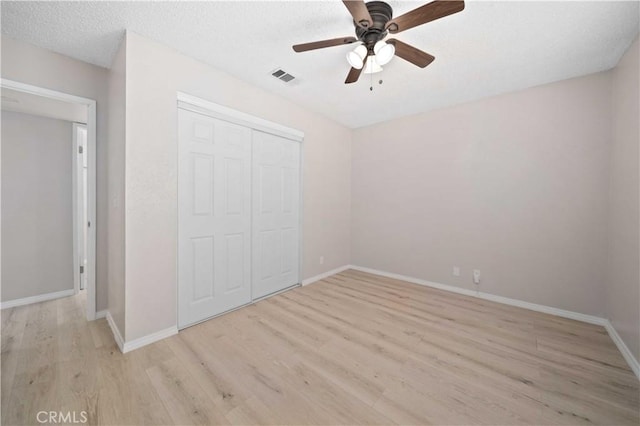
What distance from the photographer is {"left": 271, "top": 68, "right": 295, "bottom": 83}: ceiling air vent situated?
2.54 metres

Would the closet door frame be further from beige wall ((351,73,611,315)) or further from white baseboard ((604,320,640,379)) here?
white baseboard ((604,320,640,379))

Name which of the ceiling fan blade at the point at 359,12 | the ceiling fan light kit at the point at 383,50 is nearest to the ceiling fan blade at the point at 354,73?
the ceiling fan light kit at the point at 383,50

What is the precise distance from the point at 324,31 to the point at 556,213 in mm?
3137

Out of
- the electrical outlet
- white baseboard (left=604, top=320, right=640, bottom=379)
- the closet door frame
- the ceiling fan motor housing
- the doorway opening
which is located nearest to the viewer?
the ceiling fan motor housing

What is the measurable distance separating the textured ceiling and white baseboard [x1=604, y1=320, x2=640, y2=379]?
99.8 inches

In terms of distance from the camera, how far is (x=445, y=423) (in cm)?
134

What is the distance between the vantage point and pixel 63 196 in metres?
3.01

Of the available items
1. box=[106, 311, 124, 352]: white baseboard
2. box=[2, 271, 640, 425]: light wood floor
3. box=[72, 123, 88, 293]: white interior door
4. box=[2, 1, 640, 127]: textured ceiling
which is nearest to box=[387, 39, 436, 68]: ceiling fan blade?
box=[2, 1, 640, 127]: textured ceiling

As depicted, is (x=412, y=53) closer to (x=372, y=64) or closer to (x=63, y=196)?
(x=372, y=64)

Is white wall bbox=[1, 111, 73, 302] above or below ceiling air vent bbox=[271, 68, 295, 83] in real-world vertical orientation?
below

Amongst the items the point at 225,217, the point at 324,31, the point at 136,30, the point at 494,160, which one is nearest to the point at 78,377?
the point at 225,217

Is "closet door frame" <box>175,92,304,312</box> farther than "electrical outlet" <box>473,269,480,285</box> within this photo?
No

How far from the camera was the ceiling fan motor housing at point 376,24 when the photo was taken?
163 cm

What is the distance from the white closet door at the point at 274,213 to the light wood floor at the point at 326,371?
2.00 ft
